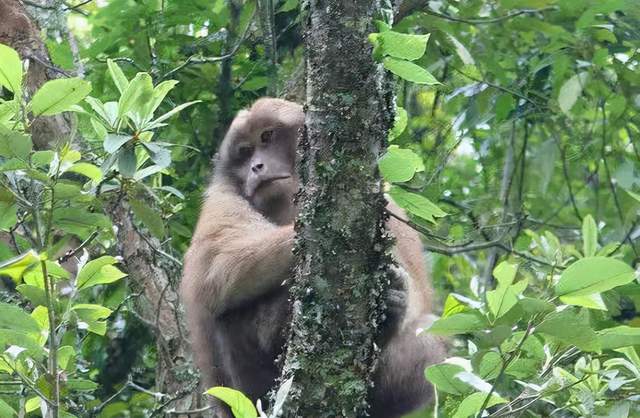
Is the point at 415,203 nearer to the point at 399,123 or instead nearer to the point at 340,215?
the point at 340,215

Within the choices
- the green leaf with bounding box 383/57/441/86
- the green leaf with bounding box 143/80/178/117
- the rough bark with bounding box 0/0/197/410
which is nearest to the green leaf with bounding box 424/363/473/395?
the green leaf with bounding box 383/57/441/86

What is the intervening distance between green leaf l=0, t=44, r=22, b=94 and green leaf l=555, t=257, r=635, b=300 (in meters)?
1.80

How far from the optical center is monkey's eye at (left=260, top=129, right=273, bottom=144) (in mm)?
5531

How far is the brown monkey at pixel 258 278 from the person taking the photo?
15.7ft

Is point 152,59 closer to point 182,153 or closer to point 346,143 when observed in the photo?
point 182,153

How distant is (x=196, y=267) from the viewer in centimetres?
505

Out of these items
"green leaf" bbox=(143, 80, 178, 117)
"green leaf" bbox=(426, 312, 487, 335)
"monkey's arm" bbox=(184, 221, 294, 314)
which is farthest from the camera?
"monkey's arm" bbox=(184, 221, 294, 314)

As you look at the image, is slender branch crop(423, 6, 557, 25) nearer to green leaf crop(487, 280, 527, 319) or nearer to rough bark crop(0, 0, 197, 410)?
rough bark crop(0, 0, 197, 410)

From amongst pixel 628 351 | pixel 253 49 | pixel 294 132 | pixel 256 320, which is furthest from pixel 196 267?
pixel 628 351

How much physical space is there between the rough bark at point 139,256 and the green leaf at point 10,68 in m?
1.92

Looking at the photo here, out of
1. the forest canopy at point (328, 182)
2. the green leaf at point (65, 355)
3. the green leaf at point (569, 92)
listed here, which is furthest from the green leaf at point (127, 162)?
the green leaf at point (569, 92)

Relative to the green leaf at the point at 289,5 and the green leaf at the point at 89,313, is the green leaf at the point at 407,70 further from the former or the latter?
the green leaf at the point at 289,5

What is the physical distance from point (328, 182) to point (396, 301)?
120 cm

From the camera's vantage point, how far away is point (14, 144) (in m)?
3.34
